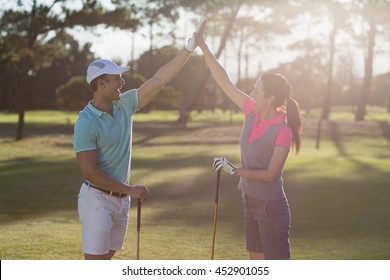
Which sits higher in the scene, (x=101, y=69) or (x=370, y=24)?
(x=370, y=24)

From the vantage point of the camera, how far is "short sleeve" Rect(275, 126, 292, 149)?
5.16 meters

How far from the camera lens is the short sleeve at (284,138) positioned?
16.9 feet

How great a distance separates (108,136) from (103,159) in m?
0.18

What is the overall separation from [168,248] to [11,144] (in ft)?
77.8

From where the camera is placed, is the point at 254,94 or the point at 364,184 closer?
the point at 254,94

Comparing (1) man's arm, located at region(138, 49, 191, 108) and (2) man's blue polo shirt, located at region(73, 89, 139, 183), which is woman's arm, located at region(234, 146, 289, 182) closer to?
(2) man's blue polo shirt, located at region(73, 89, 139, 183)

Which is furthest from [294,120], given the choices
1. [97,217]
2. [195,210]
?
[195,210]

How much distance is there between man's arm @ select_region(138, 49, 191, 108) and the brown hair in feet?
3.08

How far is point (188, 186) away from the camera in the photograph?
50.6 ft

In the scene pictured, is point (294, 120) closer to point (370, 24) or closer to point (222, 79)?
point (222, 79)

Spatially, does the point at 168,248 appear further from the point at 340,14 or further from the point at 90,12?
the point at 340,14

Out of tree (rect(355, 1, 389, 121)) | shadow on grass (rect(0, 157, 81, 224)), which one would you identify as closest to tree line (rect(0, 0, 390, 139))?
tree (rect(355, 1, 389, 121))

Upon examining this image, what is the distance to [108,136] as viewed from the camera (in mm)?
5074
